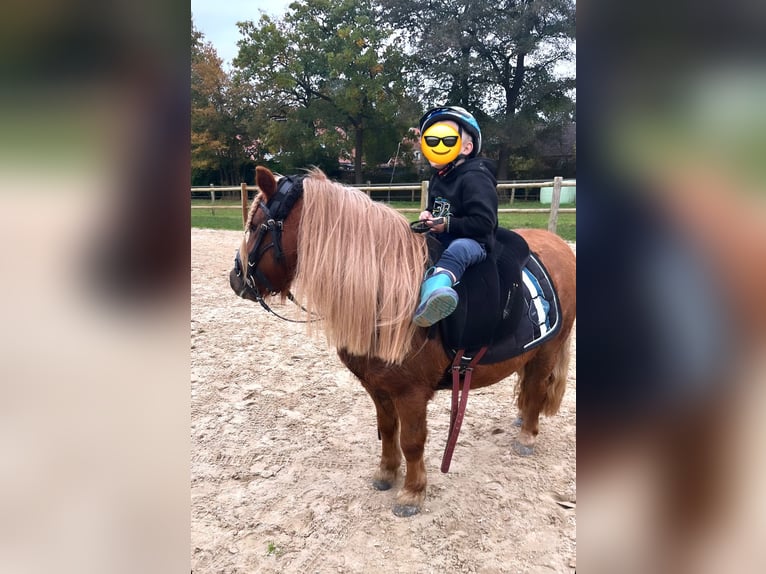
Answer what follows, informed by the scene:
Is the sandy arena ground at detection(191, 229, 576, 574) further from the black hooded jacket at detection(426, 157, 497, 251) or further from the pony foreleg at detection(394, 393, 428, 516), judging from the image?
the black hooded jacket at detection(426, 157, 497, 251)

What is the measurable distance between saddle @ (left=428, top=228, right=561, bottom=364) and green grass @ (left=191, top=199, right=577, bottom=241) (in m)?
7.80

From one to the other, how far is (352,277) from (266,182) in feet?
2.13

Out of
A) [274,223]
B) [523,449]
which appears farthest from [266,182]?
[523,449]

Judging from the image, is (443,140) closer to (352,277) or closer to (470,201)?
(470,201)

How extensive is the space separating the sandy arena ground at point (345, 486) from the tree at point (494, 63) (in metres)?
21.9

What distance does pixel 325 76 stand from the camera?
1160 inches

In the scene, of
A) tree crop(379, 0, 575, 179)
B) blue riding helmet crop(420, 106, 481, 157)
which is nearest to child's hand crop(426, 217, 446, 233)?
blue riding helmet crop(420, 106, 481, 157)
